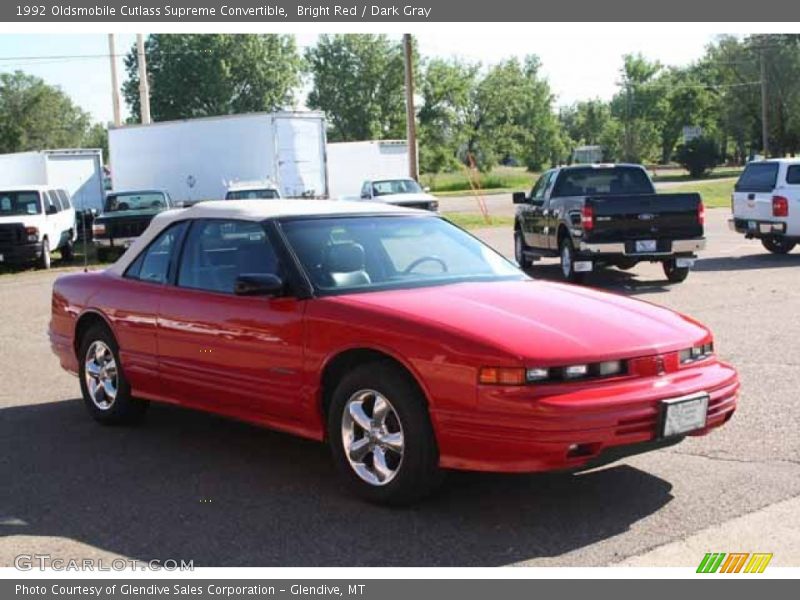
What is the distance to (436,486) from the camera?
518 centimetres

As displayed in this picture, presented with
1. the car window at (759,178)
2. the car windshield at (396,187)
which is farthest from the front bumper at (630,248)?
the car windshield at (396,187)

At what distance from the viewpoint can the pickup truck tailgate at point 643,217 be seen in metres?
15.1

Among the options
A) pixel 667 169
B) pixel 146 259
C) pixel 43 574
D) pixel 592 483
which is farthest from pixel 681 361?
pixel 667 169

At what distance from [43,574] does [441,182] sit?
78.7 meters

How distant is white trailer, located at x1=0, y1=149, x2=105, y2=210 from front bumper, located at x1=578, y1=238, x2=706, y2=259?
2240 centimetres

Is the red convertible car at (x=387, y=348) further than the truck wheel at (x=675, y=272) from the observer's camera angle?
No

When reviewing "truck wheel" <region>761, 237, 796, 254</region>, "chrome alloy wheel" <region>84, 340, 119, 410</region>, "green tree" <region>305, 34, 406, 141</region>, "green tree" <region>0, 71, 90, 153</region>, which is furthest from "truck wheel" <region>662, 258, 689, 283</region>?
"green tree" <region>0, 71, 90, 153</region>

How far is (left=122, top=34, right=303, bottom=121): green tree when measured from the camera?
79.4 meters

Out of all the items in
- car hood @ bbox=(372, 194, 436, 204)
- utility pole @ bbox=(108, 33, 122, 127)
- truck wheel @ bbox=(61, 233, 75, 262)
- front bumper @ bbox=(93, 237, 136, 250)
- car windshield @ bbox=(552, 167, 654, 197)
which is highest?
utility pole @ bbox=(108, 33, 122, 127)

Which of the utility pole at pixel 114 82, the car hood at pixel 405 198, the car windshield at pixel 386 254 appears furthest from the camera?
the utility pole at pixel 114 82

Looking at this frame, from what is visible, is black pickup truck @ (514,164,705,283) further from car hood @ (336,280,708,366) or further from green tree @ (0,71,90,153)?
green tree @ (0,71,90,153)

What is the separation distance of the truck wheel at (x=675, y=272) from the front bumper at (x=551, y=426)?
11.0m

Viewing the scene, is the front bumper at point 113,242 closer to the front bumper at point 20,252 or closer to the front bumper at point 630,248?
the front bumper at point 20,252

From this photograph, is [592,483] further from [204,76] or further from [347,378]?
[204,76]
